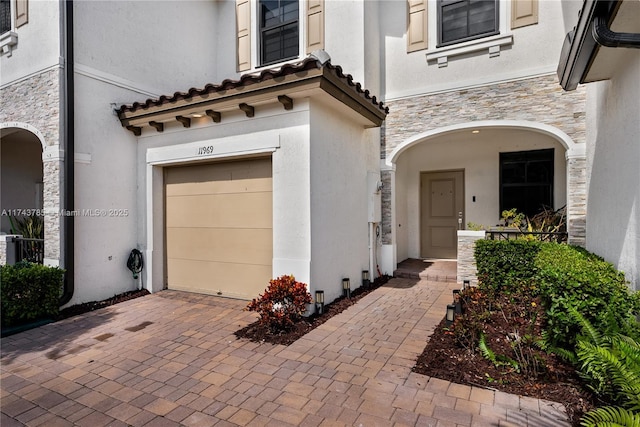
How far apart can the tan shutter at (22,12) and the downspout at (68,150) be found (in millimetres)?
1256

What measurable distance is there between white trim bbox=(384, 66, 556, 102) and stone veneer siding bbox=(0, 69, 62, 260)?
22.8 feet

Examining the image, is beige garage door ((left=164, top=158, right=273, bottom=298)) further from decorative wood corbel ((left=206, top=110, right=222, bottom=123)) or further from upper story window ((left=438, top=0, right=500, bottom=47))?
upper story window ((left=438, top=0, right=500, bottom=47))

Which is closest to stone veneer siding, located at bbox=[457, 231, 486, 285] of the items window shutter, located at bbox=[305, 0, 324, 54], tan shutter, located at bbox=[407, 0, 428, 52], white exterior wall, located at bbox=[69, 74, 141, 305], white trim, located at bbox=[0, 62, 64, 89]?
tan shutter, located at bbox=[407, 0, 428, 52]

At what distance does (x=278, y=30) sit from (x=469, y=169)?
650 centimetres

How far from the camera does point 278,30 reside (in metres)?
8.92

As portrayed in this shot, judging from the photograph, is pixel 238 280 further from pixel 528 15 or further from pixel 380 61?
pixel 528 15

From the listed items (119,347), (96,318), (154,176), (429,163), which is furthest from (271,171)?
(429,163)

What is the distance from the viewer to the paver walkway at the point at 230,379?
9.48 feet

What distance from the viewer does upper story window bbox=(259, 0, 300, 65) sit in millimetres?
8664

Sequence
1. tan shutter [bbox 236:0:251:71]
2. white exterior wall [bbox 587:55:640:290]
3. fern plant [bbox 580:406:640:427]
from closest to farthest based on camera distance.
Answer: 1. fern plant [bbox 580:406:640:427]
2. white exterior wall [bbox 587:55:640:290]
3. tan shutter [bbox 236:0:251:71]

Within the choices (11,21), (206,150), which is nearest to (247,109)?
(206,150)

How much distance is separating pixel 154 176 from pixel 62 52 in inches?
102

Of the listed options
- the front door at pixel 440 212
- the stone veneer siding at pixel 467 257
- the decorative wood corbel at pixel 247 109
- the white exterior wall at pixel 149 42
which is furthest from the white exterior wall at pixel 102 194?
the front door at pixel 440 212

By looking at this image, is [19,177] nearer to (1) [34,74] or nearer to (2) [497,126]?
(1) [34,74]
